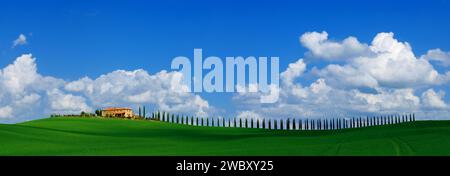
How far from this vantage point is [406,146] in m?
30.2

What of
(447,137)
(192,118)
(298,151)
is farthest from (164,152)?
(192,118)

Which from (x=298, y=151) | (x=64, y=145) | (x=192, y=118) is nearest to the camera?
(x=298, y=151)

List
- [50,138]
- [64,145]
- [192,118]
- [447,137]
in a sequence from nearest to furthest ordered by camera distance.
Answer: [447,137]
[64,145]
[50,138]
[192,118]

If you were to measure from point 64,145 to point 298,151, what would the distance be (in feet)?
57.5

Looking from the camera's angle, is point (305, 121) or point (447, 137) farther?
point (305, 121)
